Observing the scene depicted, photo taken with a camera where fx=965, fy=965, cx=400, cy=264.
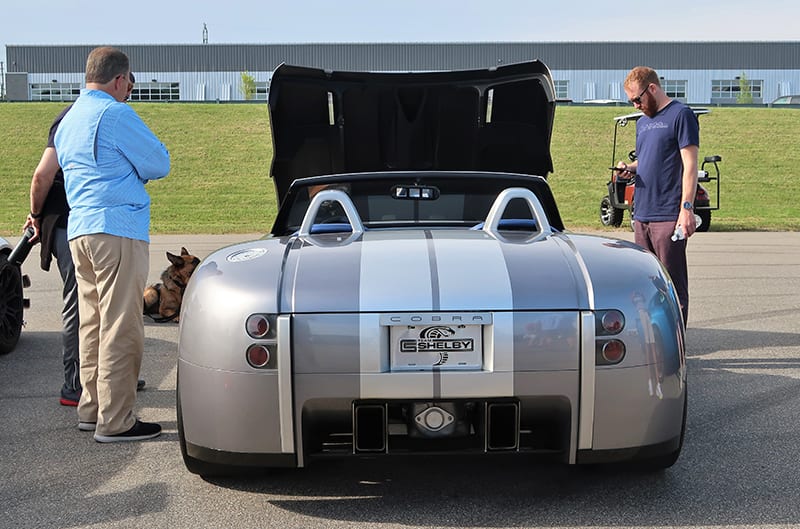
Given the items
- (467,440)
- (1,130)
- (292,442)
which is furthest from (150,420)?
(1,130)

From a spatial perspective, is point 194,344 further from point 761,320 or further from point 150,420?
point 761,320

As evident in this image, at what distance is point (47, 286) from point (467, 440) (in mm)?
8175

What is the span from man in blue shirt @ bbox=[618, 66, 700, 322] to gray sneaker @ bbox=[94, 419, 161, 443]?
3188 millimetres

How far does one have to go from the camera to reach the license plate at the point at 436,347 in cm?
328

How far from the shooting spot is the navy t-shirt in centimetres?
585

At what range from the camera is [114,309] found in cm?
434

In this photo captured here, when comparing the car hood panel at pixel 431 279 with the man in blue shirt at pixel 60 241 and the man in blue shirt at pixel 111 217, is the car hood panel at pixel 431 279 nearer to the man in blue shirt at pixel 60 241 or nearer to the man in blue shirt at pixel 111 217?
the man in blue shirt at pixel 111 217

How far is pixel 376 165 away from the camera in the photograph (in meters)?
6.88

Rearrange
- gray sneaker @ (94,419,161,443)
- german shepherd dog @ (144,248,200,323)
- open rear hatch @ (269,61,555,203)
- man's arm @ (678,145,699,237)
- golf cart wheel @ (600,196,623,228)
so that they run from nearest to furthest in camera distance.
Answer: gray sneaker @ (94,419,161,443) → man's arm @ (678,145,699,237) → open rear hatch @ (269,61,555,203) → german shepherd dog @ (144,248,200,323) → golf cart wheel @ (600,196,623,228)

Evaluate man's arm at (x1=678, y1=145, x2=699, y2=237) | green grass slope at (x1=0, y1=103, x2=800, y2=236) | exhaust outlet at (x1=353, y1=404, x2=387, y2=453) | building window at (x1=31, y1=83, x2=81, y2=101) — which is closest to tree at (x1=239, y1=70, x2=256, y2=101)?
building window at (x1=31, y1=83, x2=81, y2=101)

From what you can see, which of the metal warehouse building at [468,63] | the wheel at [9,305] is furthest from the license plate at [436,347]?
the metal warehouse building at [468,63]

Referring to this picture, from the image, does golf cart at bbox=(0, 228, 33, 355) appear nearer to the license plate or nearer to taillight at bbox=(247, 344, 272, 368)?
taillight at bbox=(247, 344, 272, 368)

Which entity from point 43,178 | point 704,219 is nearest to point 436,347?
point 43,178

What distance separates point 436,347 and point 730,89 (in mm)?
72970
